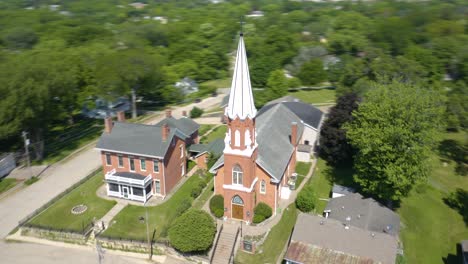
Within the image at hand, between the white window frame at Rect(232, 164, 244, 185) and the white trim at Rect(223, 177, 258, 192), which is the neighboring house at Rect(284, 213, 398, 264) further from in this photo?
the white window frame at Rect(232, 164, 244, 185)

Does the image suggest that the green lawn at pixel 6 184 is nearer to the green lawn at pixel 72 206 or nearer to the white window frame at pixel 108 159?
the green lawn at pixel 72 206

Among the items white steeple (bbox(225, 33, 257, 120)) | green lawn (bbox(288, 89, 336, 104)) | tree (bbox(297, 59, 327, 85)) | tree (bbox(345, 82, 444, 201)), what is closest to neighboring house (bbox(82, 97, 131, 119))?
green lawn (bbox(288, 89, 336, 104))

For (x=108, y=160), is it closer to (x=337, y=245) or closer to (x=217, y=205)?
(x=217, y=205)

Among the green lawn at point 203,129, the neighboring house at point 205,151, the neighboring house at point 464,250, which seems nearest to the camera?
the neighboring house at point 464,250

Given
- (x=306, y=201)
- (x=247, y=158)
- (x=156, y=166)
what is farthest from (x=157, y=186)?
(x=306, y=201)

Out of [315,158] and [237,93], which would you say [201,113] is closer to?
[315,158]

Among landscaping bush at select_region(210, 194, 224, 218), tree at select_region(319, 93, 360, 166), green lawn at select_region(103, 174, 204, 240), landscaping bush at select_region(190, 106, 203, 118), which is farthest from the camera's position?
landscaping bush at select_region(190, 106, 203, 118)

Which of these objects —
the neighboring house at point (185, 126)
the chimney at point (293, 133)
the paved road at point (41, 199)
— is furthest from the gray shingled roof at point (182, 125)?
the chimney at point (293, 133)
